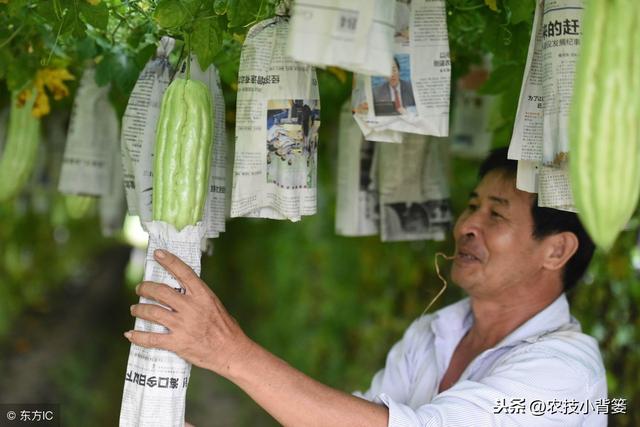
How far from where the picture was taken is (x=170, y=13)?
2205 millimetres

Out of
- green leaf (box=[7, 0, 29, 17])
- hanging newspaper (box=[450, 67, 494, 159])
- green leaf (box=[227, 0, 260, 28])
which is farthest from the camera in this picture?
hanging newspaper (box=[450, 67, 494, 159])

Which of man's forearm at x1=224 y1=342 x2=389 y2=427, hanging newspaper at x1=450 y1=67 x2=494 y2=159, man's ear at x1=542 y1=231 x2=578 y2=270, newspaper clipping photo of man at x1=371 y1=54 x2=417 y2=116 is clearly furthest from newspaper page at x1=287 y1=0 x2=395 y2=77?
hanging newspaper at x1=450 y1=67 x2=494 y2=159

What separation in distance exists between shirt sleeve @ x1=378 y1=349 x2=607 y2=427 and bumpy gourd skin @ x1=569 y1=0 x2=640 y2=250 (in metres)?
0.95

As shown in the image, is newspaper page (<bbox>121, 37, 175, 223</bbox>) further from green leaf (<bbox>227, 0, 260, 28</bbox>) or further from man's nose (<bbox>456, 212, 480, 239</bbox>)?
man's nose (<bbox>456, 212, 480, 239</bbox>)

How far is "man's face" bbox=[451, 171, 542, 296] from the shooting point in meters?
2.88

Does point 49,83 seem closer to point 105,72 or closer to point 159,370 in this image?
point 105,72

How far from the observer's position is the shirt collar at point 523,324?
2750 millimetres

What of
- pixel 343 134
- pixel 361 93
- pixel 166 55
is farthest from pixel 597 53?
pixel 343 134

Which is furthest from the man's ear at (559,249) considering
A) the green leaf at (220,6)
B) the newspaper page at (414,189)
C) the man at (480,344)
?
the green leaf at (220,6)

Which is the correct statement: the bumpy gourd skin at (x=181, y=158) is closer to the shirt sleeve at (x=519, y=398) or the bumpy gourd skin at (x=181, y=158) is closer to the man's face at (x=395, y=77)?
the man's face at (x=395, y=77)

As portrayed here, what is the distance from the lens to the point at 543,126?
2068 mm

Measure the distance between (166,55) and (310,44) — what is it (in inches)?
38.2

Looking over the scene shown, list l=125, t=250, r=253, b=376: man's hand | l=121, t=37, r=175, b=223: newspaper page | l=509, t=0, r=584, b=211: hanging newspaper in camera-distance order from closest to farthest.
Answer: l=509, t=0, r=584, b=211: hanging newspaper → l=125, t=250, r=253, b=376: man's hand → l=121, t=37, r=175, b=223: newspaper page

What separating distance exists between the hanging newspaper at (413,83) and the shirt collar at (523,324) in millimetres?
881
